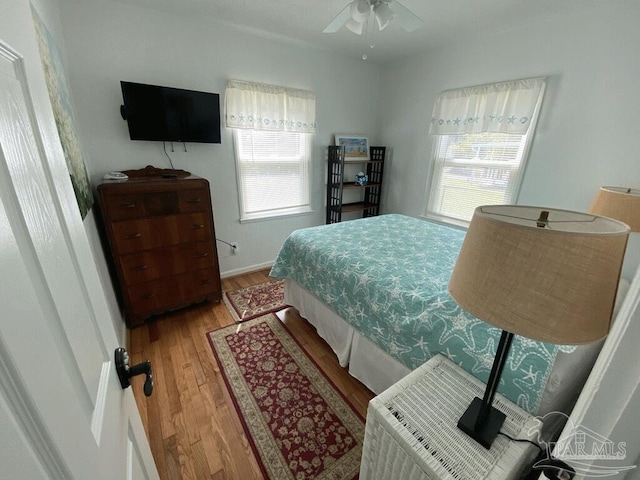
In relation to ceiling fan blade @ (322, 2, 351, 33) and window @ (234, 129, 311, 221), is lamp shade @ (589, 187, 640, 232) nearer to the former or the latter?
ceiling fan blade @ (322, 2, 351, 33)

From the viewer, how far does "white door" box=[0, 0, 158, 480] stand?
27cm

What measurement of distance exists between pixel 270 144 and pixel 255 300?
5.64 feet

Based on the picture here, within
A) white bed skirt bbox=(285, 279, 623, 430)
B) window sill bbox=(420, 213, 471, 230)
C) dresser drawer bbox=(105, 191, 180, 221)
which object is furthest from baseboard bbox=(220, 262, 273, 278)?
window sill bbox=(420, 213, 471, 230)

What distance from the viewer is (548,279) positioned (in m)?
0.52

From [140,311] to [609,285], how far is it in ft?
8.63

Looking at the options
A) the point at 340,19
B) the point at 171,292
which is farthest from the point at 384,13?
the point at 171,292

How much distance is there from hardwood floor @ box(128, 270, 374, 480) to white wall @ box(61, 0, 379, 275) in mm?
1020

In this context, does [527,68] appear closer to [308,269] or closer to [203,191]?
[308,269]

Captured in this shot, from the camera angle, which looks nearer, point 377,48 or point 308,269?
point 308,269

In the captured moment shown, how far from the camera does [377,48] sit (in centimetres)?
291

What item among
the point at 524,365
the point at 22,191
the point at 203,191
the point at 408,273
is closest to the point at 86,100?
the point at 203,191

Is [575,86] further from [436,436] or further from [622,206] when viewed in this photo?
[436,436]

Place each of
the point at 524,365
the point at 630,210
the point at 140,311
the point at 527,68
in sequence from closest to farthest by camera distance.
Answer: the point at 524,365, the point at 630,210, the point at 140,311, the point at 527,68

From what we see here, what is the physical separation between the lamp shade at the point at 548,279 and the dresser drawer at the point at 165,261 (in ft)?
7.24
